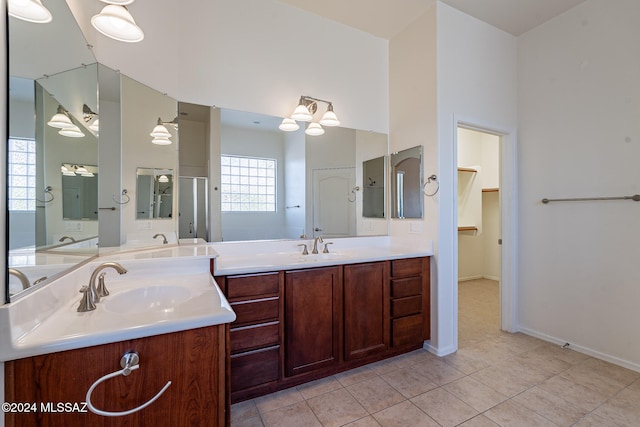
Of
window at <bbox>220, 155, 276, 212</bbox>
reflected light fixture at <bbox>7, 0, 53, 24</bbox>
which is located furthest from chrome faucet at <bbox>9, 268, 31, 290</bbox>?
window at <bbox>220, 155, 276, 212</bbox>

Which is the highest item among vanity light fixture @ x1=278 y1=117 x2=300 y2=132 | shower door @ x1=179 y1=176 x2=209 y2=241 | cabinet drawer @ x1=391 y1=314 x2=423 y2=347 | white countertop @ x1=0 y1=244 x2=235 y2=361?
vanity light fixture @ x1=278 y1=117 x2=300 y2=132

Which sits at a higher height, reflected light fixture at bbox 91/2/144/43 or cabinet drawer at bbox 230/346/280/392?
reflected light fixture at bbox 91/2/144/43

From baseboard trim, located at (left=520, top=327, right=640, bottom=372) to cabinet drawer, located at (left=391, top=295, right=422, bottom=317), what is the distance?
4.35ft

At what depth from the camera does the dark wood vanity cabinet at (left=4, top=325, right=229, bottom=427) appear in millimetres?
759

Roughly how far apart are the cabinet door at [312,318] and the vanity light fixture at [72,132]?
1.33 meters

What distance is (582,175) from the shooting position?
7.90 ft

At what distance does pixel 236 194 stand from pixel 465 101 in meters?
2.23

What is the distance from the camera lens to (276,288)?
1808mm

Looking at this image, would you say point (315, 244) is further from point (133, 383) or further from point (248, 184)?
point (133, 383)

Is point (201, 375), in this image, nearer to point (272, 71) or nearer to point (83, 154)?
point (83, 154)

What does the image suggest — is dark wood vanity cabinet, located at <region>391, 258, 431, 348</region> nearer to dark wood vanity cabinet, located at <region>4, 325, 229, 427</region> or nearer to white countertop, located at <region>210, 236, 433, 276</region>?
white countertop, located at <region>210, 236, 433, 276</region>

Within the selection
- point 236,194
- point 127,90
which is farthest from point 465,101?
point 127,90

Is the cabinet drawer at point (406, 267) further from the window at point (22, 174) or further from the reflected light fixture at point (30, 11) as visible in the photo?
the reflected light fixture at point (30, 11)

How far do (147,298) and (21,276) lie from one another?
535 mm
